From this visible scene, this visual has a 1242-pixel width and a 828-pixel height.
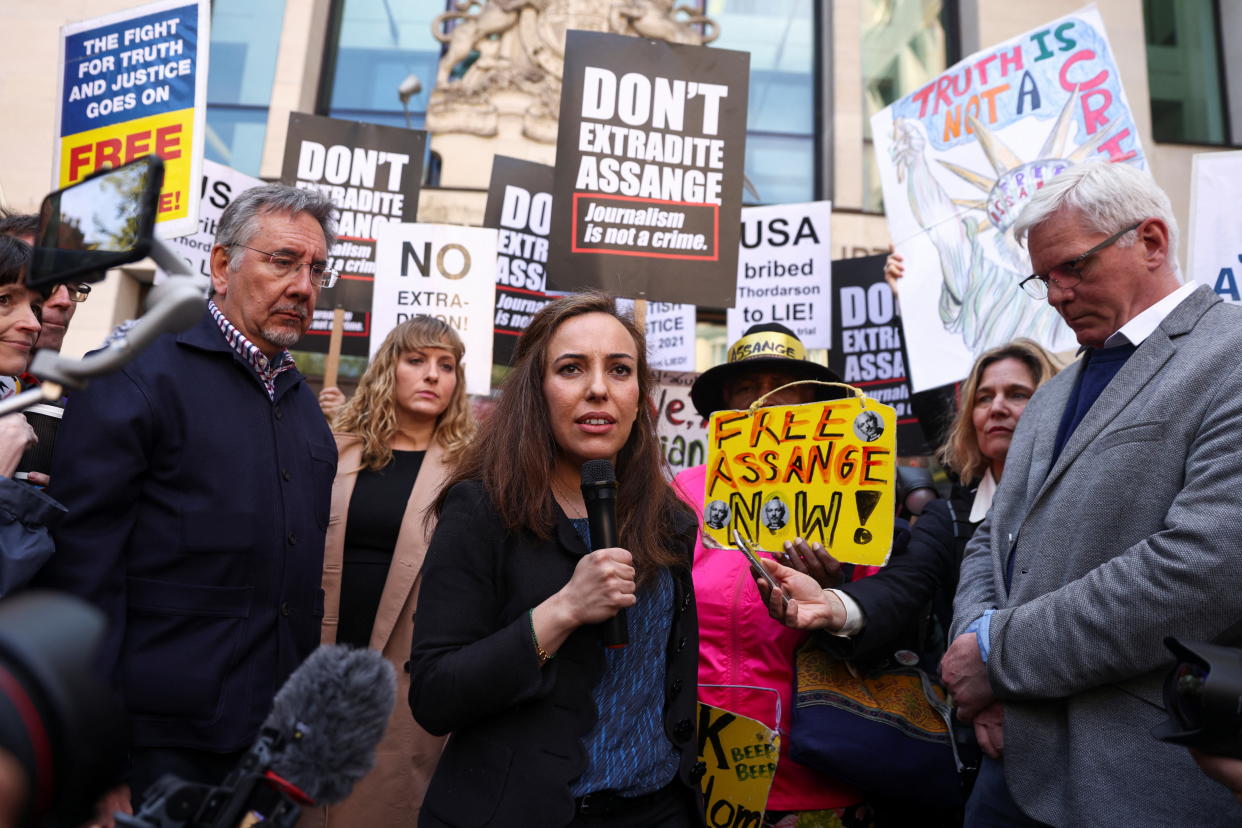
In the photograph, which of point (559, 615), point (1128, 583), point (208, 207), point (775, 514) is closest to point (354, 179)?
point (208, 207)

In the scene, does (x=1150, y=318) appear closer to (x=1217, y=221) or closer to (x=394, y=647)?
(x=1217, y=221)

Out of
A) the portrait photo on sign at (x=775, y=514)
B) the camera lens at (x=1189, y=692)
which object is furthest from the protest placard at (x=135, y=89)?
the camera lens at (x=1189, y=692)

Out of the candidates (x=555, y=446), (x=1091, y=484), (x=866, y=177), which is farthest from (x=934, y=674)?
(x=866, y=177)

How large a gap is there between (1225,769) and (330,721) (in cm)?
136

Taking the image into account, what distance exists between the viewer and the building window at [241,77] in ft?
29.3

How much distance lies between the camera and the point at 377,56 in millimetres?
9438

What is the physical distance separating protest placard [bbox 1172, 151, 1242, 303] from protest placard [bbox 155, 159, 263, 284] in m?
4.82

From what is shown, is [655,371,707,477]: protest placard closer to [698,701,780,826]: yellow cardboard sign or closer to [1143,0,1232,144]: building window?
[698,701,780,826]: yellow cardboard sign

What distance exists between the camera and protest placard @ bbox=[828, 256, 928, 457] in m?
5.69

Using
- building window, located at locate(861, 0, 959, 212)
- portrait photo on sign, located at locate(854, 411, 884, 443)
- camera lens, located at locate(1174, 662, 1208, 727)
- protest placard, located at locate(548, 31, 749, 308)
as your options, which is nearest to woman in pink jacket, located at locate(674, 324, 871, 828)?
portrait photo on sign, located at locate(854, 411, 884, 443)

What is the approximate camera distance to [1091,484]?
1924 mm

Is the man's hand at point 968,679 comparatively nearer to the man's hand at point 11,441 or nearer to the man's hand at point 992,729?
the man's hand at point 992,729

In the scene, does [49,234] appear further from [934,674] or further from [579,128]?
[579,128]

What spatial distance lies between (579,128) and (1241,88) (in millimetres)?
8415
